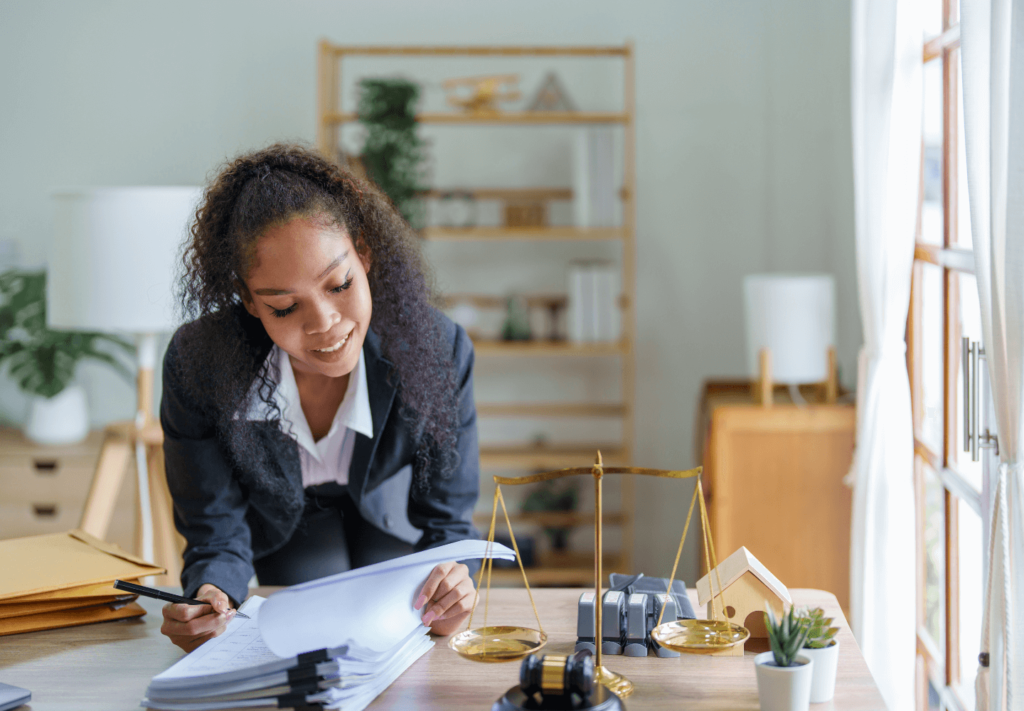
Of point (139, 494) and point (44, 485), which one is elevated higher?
point (139, 494)

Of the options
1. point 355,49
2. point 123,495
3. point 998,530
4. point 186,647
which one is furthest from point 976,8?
point 123,495

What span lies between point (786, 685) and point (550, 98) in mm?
2588

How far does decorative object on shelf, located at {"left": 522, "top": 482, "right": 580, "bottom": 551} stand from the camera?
3326 millimetres

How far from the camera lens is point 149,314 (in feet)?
6.57

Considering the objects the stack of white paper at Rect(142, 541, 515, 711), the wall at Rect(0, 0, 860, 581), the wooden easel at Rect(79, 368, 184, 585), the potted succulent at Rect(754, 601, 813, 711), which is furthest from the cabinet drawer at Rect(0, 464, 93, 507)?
the potted succulent at Rect(754, 601, 813, 711)

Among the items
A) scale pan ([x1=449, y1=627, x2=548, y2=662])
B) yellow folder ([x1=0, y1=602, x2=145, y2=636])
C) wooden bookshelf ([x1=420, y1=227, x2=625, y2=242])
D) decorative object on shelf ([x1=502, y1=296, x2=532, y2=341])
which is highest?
wooden bookshelf ([x1=420, y1=227, x2=625, y2=242])

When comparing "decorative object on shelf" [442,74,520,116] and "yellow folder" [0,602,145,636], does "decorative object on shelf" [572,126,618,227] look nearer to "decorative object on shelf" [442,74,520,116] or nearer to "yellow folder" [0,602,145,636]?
"decorative object on shelf" [442,74,520,116]

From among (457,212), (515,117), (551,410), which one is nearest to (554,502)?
(551,410)

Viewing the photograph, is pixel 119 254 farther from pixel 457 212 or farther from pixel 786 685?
pixel 786 685

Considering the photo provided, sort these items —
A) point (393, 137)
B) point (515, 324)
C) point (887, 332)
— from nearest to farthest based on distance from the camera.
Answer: point (887, 332) → point (393, 137) → point (515, 324)

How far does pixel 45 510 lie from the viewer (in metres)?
3.13

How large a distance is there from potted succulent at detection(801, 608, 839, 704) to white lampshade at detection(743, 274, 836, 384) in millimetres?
1669

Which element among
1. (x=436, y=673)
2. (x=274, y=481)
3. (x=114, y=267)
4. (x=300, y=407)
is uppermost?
(x=114, y=267)

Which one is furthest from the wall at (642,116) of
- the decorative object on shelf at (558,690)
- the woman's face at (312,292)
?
the decorative object on shelf at (558,690)
